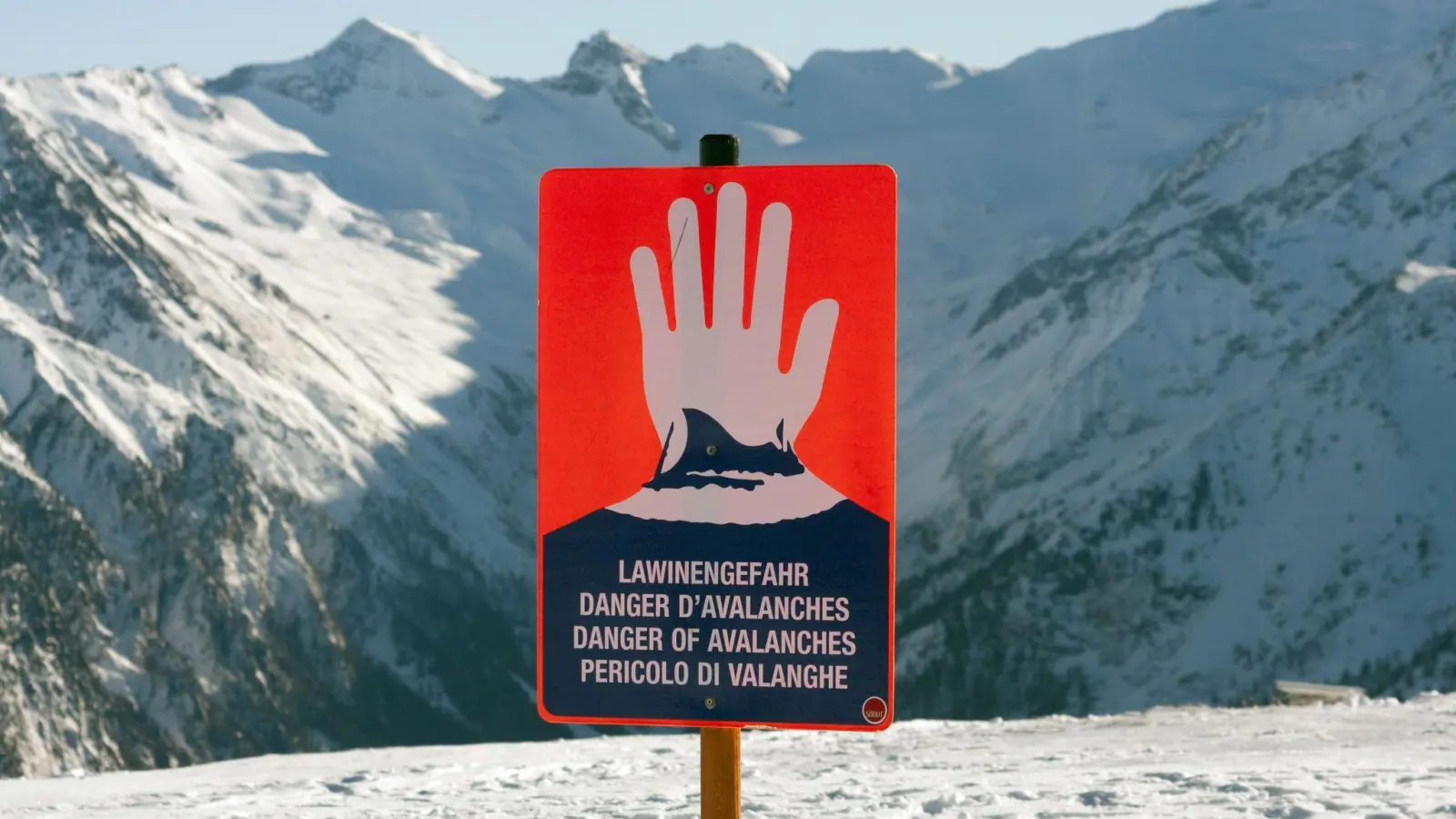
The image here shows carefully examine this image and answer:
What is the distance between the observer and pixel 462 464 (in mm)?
161500

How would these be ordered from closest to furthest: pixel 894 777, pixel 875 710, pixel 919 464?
1. pixel 875 710
2. pixel 894 777
3. pixel 919 464

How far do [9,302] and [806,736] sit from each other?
133463 mm

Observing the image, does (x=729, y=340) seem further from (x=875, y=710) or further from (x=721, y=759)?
(x=721, y=759)

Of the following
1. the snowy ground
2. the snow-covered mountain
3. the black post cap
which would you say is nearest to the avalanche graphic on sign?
the black post cap

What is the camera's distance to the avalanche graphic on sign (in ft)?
18.7

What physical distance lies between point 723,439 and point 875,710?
997 mm

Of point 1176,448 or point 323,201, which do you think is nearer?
point 1176,448

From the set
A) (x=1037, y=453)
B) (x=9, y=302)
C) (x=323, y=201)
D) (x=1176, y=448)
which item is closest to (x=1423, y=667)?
(x=1176, y=448)

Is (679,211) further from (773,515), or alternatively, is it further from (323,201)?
(323,201)

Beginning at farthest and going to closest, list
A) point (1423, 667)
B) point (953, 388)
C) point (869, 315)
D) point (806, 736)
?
point (953, 388), point (1423, 667), point (806, 736), point (869, 315)

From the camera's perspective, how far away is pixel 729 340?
5.73 m

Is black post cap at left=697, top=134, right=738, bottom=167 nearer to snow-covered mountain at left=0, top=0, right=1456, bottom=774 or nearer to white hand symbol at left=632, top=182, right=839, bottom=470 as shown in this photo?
white hand symbol at left=632, top=182, right=839, bottom=470

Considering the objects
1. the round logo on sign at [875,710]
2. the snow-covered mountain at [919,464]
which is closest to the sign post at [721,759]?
the round logo on sign at [875,710]

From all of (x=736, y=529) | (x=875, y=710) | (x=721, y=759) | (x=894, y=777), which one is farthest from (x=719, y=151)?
(x=894, y=777)
